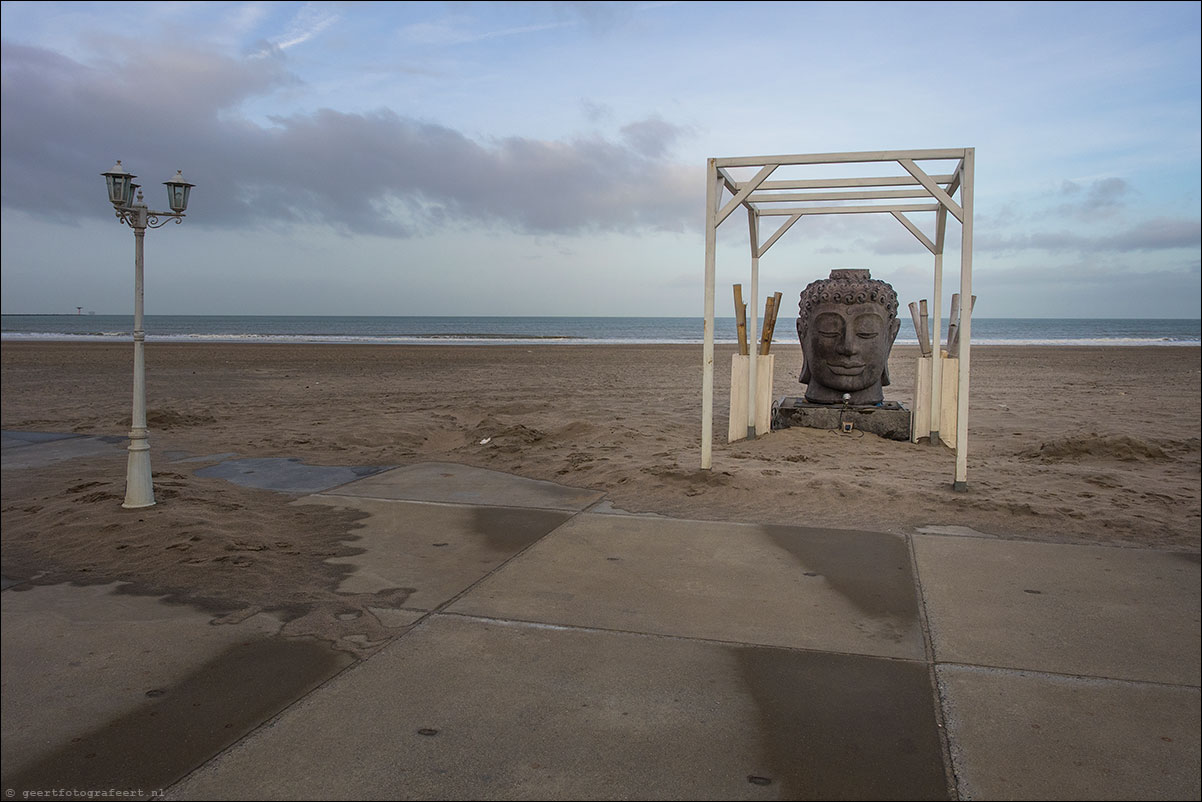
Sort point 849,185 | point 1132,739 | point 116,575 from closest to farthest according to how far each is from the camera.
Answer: point 1132,739, point 116,575, point 849,185

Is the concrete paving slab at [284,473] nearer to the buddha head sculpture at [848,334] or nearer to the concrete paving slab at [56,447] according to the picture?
the concrete paving slab at [56,447]

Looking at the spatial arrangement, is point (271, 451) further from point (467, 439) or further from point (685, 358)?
point (685, 358)

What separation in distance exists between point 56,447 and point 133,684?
21.7ft

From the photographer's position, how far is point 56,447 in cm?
840

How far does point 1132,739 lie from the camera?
2.74m

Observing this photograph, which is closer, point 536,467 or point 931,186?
point 931,186

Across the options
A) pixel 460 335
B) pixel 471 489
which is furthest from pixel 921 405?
pixel 460 335

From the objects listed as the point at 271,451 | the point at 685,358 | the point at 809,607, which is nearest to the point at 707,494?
the point at 809,607

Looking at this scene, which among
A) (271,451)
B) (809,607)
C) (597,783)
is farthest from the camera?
(271,451)

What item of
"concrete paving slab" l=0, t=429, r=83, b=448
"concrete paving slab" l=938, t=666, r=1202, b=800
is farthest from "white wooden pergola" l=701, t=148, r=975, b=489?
"concrete paving slab" l=0, t=429, r=83, b=448

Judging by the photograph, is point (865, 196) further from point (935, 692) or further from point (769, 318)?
point (935, 692)

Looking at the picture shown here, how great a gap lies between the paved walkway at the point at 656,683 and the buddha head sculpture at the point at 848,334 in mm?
4176

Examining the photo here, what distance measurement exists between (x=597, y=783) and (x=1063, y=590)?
302cm

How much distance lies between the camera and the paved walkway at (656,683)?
101 inches
